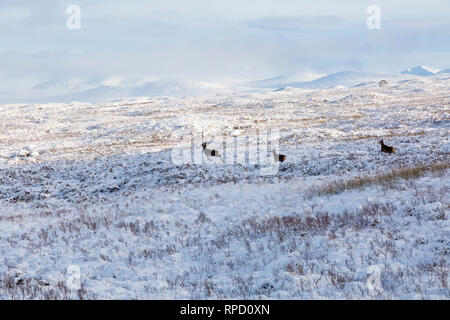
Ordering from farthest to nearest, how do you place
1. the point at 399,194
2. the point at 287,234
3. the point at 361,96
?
the point at 361,96, the point at 399,194, the point at 287,234

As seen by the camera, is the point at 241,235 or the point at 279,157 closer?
the point at 241,235

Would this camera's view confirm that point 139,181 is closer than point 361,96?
Yes

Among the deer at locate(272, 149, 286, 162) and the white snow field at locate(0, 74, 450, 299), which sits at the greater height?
the white snow field at locate(0, 74, 450, 299)

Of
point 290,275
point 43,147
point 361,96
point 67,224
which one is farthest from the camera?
point 361,96

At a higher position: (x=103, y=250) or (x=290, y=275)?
(x=290, y=275)

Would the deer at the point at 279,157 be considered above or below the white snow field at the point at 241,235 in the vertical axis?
below

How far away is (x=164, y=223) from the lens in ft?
42.1

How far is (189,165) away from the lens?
86.5 ft

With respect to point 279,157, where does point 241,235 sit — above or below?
above

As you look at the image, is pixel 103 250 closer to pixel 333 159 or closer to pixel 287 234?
pixel 287 234

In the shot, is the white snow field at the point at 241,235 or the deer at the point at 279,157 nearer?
the white snow field at the point at 241,235

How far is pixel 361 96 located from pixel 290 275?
297 ft

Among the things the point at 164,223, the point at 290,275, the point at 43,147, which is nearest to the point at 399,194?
the point at 290,275

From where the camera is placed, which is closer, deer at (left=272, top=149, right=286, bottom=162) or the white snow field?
the white snow field
